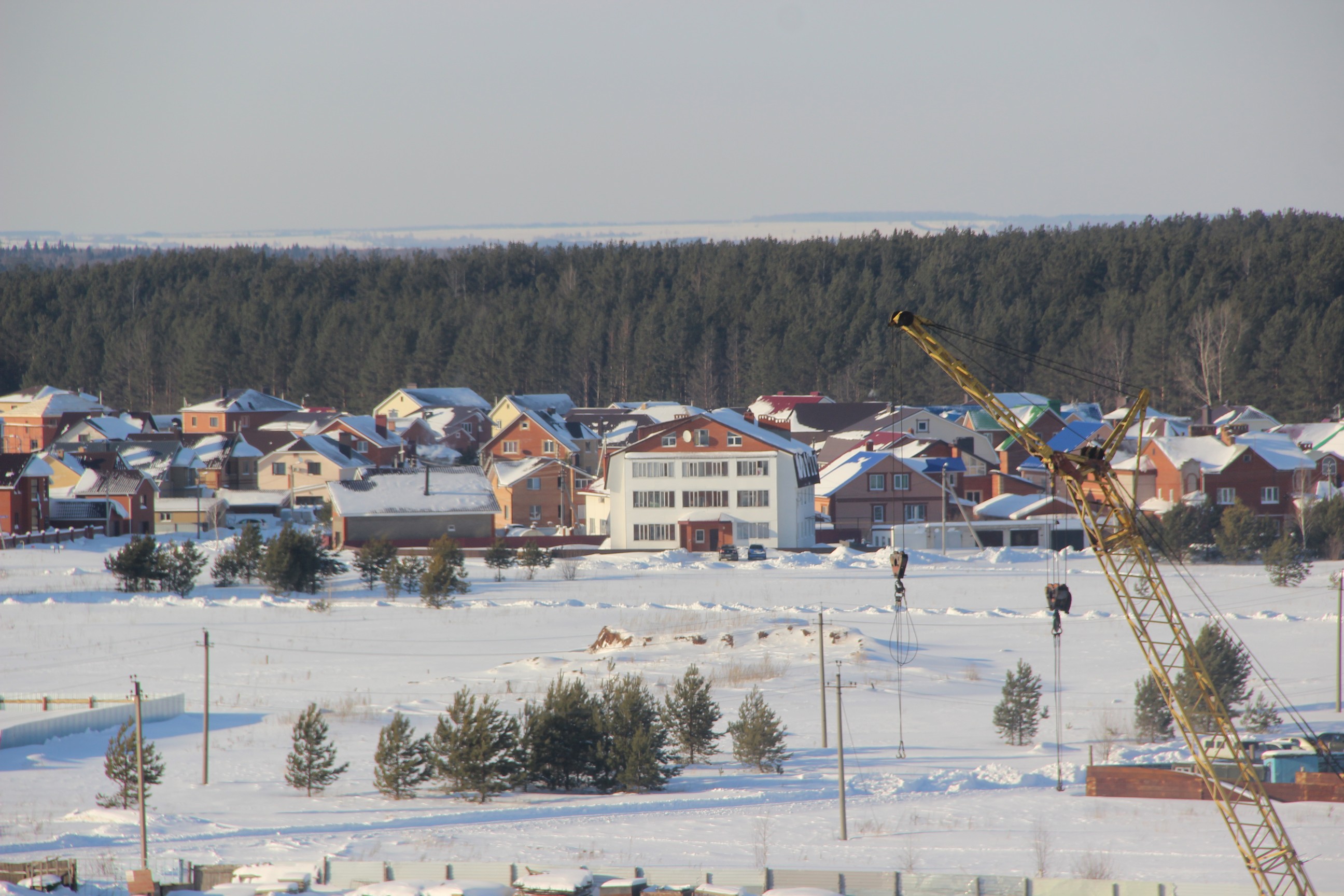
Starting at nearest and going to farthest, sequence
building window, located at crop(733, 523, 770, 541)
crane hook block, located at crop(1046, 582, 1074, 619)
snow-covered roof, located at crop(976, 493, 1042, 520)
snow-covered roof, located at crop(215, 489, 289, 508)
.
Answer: crane hook block, located at crop(1046, 582, 1074, 619) < building window, located at crop(733, 523, 770, 541) < snow-covered roof, located at crop(976, 493, 1042, 520) < snow-covered roof, located at crop(215, 489, 289, 508)

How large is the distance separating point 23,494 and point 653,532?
27.4m

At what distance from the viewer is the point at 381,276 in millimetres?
Result: 155375

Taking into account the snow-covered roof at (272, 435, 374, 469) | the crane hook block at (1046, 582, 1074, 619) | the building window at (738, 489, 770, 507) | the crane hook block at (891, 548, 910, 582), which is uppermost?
the snow-covered roof at (272, 435, 374, 469)

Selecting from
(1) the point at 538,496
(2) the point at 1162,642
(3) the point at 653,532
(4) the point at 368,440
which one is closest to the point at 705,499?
(3) the point at 653,532

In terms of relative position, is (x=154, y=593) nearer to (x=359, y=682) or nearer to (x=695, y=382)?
(x=359, y=682)

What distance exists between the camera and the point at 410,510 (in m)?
56.6

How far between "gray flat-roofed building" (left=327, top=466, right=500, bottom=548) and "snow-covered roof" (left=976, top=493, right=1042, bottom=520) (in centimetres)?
2106

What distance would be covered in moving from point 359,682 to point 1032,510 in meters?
33.9

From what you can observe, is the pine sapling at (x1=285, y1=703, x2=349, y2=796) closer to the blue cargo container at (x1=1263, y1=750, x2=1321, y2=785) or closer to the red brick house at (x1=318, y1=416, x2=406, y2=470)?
the blue cargo container at (x1=1263, y1=750, x2=1321, y2=785)

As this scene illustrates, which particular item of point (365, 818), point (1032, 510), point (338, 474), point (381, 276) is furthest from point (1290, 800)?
point (381, 276)

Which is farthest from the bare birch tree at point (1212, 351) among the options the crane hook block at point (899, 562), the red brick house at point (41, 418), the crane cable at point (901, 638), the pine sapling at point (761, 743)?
the red brick house at point (41, 418)

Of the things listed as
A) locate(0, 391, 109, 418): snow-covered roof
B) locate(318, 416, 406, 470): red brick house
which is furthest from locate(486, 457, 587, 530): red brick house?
locate(0, 391, 109, 418): snow-covered roof

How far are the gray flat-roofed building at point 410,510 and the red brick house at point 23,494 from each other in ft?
43.9

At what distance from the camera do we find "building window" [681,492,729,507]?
183ft
